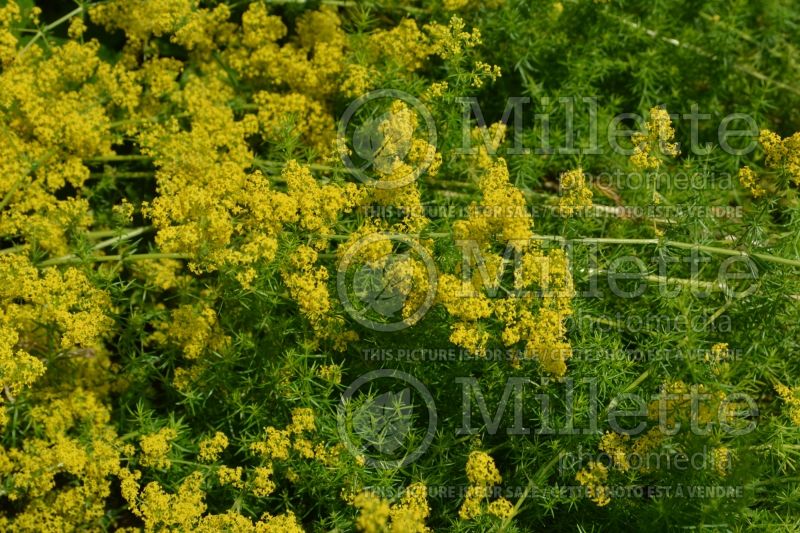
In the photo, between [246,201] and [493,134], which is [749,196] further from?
[246,201]

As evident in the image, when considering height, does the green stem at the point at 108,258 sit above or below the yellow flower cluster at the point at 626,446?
above

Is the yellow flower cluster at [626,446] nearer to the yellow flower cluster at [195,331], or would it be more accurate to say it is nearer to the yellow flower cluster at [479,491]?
the yellow flower cluster at [479,491]

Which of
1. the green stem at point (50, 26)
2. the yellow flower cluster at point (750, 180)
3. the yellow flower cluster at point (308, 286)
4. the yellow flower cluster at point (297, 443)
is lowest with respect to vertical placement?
the yellow flower cluster at point (297, 443)

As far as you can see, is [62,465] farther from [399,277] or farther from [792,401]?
[792,401]

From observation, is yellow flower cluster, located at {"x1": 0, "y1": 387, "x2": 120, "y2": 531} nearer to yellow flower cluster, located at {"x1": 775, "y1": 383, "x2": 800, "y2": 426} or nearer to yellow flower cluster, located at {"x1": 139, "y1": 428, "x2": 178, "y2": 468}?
yellow flower cluster, located at {"x1": 139, "y1": 428, "x2": 178, "y2": 468}

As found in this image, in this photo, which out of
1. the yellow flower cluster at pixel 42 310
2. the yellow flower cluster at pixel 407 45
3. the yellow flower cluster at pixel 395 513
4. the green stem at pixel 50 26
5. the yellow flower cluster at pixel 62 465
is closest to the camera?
the yellow flower cluster at pixel 395 513

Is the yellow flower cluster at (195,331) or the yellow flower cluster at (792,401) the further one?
the yellow flower cluster at (195,331)

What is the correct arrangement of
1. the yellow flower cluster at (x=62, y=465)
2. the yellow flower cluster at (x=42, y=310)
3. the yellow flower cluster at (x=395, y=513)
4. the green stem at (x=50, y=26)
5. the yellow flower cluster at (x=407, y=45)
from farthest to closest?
the green stem at (x=50, y=26) → the yellow flower cluster at (x=407, y=45) → the yellow flower cluster at (x=62, y=465) → the yellow flower cluster at (x=42, y=310) → the yellow flower cluster at (x=395, y=513)

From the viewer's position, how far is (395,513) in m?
3.74

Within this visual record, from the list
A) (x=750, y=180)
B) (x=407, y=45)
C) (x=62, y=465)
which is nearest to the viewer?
(x=750, y=180)

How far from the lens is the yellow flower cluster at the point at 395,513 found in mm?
3289

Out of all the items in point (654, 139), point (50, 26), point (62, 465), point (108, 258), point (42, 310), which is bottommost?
point (62, 465)

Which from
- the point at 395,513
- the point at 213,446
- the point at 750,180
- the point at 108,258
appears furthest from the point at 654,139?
the point at 108,258

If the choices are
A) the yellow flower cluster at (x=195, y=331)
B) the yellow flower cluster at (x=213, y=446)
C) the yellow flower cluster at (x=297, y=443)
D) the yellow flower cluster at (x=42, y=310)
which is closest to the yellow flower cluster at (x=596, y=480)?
the yellow flower cluster at (x=297, y=443)
